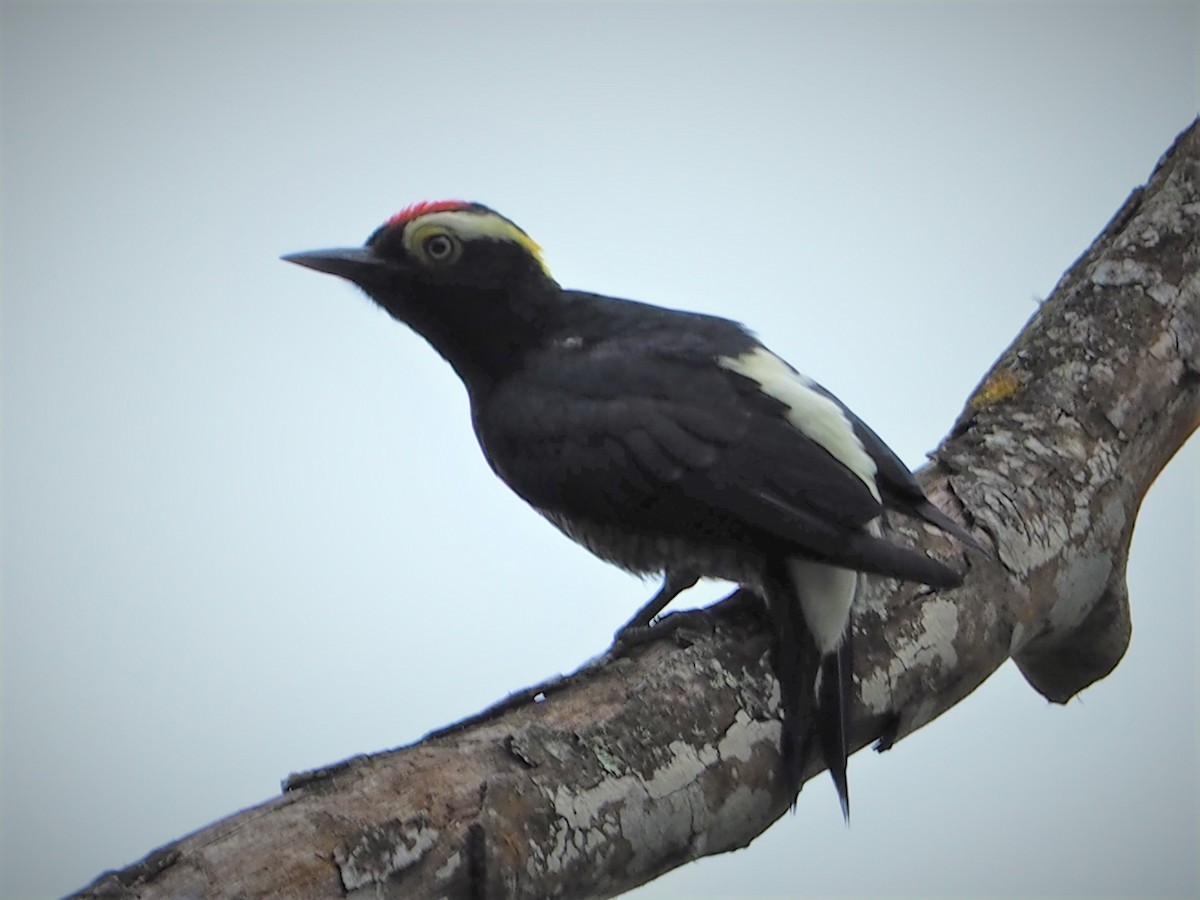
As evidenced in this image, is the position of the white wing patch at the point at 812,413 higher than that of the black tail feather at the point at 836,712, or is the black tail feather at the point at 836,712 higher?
the white wing patch at the point at 812,413

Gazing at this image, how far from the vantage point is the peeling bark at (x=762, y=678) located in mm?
1770

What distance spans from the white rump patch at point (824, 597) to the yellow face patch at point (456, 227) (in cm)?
128

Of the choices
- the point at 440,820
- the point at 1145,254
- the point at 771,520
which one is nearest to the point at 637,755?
the point at 440,820

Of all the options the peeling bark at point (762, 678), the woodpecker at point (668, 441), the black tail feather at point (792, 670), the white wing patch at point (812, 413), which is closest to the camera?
the peeling bark at point (762, 678)

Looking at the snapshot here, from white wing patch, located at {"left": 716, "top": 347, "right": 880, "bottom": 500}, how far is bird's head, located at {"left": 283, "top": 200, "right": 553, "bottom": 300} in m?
0.72

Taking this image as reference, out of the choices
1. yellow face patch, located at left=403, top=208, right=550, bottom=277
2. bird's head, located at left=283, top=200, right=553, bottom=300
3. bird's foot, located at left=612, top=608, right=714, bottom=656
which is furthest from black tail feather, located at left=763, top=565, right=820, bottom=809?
yellow face patch, located at left=403, top=208, right=550, bottom=277

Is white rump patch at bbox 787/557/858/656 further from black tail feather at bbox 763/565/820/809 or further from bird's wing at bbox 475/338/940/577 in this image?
bird's wing at bbox 475/338/940/577

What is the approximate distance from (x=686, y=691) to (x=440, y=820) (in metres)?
0.62

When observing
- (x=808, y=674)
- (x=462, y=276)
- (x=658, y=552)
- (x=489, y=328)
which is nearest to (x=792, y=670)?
(x=808, y=674)

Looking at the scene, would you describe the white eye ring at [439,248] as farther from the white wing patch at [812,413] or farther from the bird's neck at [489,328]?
the white wing patch at [812,413]

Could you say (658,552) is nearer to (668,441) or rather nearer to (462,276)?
(668,441)

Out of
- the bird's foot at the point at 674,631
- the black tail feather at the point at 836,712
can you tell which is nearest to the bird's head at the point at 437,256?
the bird's foot at the point at 674,631

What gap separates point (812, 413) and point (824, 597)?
1.50 feet

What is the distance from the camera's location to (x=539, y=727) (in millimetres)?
2068
